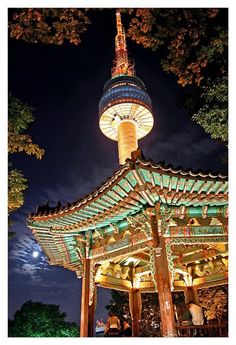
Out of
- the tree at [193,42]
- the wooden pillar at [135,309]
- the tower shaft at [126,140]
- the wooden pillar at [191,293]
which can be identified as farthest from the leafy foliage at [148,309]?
the tree at [193,42]

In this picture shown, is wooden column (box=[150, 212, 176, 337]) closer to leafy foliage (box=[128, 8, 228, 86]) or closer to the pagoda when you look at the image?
the pagoda

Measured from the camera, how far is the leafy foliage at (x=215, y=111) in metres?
6.60

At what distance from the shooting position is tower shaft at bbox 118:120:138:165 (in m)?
15.1

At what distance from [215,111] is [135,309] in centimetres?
865

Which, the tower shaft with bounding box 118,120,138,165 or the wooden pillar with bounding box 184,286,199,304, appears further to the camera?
the tower shaft with bounding box 118,120,138,165

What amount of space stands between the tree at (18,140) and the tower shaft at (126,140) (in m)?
7.11

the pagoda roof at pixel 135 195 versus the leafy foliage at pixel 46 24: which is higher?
the leafy foliage at pixel 46 24

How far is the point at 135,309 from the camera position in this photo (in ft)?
40.8

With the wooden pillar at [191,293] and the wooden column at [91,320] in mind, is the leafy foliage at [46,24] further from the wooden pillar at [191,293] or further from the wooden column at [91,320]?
the wooden pillar at [191,293]

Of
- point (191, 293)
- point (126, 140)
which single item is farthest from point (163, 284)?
point (126, 140)

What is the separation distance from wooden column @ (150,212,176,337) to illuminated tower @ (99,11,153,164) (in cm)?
888

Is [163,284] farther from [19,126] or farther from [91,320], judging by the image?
[19,126]

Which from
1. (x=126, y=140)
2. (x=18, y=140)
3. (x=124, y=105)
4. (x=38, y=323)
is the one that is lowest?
(x=38, y=323)

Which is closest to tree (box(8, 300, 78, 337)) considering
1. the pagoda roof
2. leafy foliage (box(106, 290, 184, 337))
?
leafy foliage (box(106, 290, 184, 337))
